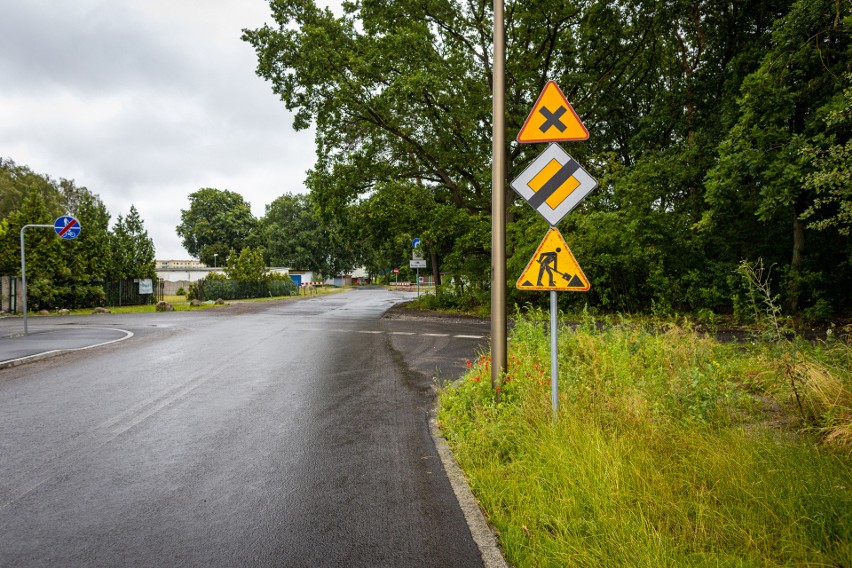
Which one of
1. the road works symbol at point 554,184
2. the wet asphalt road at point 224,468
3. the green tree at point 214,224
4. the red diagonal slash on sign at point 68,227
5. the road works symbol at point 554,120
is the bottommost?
the wet asphalt road at point 224,468

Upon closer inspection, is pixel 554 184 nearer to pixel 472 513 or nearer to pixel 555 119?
pixel 555 119

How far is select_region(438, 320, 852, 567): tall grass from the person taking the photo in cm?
246

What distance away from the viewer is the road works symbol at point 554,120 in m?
4.55

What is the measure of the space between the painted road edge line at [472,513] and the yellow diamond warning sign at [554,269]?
1.81 m

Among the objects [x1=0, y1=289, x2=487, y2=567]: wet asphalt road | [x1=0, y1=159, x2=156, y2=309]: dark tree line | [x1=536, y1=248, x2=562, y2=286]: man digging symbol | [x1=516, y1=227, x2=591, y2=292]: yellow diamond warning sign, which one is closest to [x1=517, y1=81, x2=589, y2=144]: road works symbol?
[x1=516, y1=227, x2=591, y2=292]: yellow diamond warning sign

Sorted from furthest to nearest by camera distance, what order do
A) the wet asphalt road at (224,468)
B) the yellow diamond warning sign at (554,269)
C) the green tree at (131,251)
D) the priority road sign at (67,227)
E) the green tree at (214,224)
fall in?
1. the green tree at (214,224)
2. the green tree at (131,251)
3. the priority road sign at (67,227)
4. the yellow diamond warning sign at (554,269)
5. the wet asphalt road at (224,468)

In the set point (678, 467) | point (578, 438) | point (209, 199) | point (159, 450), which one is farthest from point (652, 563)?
point (209, 199)

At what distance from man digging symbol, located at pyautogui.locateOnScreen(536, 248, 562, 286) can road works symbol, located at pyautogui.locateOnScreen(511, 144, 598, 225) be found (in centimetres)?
30

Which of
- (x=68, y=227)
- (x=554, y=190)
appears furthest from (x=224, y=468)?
(x=68, y=227)

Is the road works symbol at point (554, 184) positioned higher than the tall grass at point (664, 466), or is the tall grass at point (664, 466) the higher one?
the road works symbol at point (554, 184)

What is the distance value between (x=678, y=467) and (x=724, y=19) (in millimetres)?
17949

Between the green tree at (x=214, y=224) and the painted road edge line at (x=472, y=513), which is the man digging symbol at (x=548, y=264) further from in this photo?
the green tree at (x=214, y=224)

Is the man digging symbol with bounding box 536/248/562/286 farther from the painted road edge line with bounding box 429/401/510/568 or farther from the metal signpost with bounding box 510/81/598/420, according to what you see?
the painted road edge line with bounding box 429/401/510/568

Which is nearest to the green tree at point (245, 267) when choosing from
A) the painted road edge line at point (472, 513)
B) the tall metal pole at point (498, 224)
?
the tall metal pole at point (498, 224)
